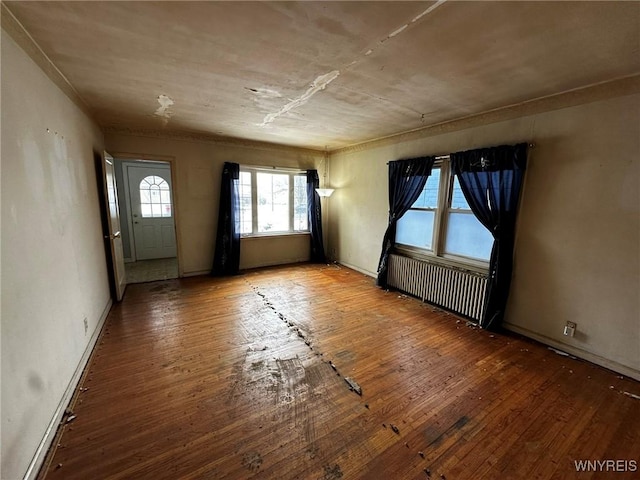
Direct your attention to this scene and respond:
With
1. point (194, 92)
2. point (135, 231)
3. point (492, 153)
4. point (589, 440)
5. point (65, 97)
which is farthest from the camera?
point (135, 231)

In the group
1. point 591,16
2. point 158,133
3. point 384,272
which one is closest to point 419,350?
point 384,272

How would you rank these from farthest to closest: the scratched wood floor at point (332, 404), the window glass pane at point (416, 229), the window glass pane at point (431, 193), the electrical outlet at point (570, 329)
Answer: the window glass pane at point (416, 229), the window glass pane at point (431, 193), the electrical outlet at point (570, 329), the scratched wood floor at point (332, 404)

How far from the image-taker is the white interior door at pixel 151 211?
5.66 m

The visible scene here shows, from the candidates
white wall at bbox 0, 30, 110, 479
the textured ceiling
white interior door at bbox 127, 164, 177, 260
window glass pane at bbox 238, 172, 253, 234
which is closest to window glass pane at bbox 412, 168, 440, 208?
the textured ceiling

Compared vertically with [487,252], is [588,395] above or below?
below

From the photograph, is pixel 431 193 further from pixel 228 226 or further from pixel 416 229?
pixel 228 226

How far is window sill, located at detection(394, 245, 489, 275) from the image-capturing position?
3.27 m

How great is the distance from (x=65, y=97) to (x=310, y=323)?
10.3ft

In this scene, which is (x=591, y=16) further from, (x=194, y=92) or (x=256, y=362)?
(x=256, y=362)

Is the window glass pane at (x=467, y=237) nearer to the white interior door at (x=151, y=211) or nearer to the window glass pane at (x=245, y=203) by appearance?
the window glass pane at (x=245, y=203)

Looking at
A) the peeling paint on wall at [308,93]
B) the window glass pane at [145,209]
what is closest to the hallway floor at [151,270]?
the window glass pane at [145,209]

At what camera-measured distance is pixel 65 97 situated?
7.72ft

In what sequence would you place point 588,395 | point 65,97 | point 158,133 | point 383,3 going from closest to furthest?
point 383,3 → point 588,395 → point 65,97 → point 158,133

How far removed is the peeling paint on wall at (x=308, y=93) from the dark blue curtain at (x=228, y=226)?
60.2 inches
